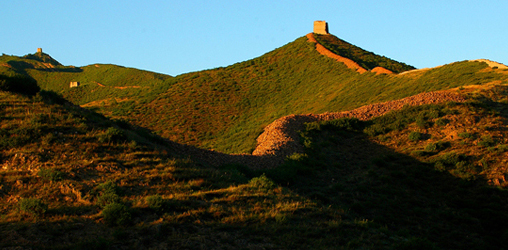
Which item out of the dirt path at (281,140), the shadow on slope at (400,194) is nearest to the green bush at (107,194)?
the dirt path at (281,140)

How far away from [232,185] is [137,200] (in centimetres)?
→ 290

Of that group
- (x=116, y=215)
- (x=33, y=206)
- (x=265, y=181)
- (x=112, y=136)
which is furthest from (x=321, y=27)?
(x=33, y=206)

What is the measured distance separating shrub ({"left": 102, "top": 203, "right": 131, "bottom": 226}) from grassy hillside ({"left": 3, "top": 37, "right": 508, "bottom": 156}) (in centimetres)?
1202

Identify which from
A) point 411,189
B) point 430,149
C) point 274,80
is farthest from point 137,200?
point 274,80

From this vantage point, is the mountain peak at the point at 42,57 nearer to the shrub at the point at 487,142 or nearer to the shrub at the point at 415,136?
the shrub at the point at 415,136

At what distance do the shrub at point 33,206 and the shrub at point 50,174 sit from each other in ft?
4.60

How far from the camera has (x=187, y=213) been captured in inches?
312

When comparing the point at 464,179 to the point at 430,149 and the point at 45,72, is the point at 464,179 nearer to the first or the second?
the point at 430,149

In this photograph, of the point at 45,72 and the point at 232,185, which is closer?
the point at 232,185

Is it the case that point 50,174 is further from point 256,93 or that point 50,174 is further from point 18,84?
point 256,93

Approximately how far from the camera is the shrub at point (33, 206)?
733 cm

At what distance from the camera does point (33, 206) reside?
7438 mm

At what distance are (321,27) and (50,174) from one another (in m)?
50.7

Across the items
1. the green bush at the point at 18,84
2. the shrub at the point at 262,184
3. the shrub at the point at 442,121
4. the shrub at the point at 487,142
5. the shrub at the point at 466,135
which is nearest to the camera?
the shrub at the point at 262,184
